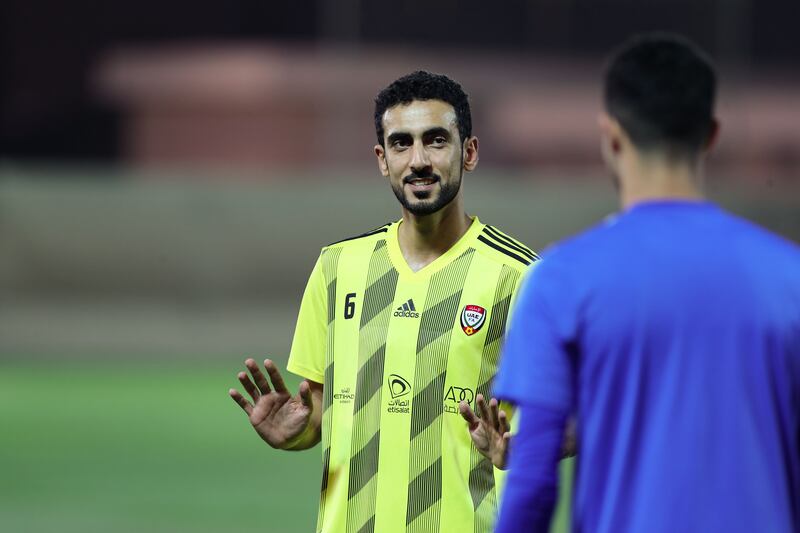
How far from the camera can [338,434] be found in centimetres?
463

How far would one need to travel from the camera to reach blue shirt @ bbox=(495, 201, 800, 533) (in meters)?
2.84

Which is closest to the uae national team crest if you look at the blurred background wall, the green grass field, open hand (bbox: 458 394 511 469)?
open hand (bbox: 458 394 511 469)

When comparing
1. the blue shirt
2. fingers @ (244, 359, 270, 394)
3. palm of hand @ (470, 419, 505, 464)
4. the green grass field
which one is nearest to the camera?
the blue shirt

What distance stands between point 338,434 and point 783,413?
78.3 inches

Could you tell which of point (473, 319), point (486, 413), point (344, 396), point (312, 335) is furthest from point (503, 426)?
point (312, 335)

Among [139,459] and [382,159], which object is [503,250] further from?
[139,459]

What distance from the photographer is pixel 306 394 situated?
470 centimetres

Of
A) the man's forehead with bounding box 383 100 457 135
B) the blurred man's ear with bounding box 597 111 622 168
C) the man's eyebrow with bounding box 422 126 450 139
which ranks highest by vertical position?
the man's forehead with bounding box 383 100 457 135

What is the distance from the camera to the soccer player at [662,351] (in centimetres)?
285

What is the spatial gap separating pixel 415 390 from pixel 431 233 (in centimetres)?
54

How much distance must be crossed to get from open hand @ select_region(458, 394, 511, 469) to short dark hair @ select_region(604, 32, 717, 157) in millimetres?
1252

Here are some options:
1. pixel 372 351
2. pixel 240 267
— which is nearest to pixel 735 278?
pixel 372 351

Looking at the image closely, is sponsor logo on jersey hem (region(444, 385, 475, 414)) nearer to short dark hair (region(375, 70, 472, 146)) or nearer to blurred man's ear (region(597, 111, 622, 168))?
short dark hair (region(375, 70, 472, 146))

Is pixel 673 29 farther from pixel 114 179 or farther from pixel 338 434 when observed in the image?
pixel 338 434
